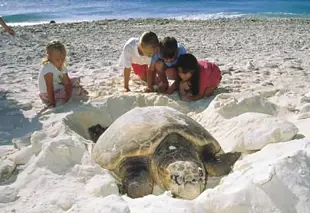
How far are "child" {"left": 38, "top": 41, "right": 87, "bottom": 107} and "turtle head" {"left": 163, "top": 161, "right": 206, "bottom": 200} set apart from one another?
6.52ft

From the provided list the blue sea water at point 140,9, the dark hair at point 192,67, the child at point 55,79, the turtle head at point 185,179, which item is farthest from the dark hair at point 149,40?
the blue sea water at point 140,9

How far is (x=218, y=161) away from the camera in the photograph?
2824 mm

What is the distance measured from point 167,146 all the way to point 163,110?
0.44 m

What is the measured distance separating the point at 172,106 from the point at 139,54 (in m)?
0.95

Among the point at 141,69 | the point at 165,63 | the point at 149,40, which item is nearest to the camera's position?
the point at 149,40

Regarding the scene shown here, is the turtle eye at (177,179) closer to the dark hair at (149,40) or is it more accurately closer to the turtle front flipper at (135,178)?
the turtle front flipper at (135,178)

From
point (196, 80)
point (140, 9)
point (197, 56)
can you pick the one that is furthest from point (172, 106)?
point (140, 9)

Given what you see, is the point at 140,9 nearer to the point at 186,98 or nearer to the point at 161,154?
the point at 186,98

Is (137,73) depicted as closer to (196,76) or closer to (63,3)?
(196,76)

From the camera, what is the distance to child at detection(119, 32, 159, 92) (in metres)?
4.36

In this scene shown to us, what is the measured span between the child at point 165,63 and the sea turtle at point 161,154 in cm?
129

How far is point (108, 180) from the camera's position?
2.54m

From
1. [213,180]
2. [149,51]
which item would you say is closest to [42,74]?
[149,51]

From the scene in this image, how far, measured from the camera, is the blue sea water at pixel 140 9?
19750 millimetres
